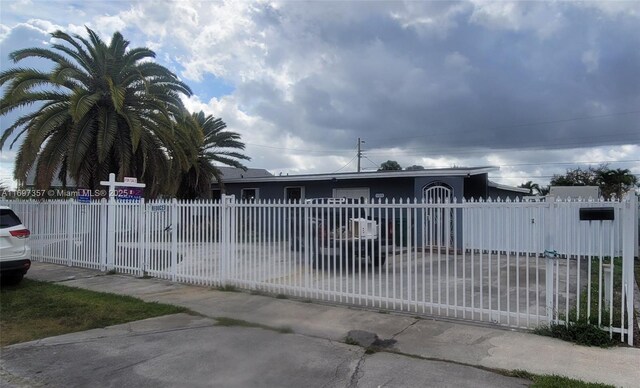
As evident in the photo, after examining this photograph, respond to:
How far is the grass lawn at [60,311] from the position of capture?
21.2ft

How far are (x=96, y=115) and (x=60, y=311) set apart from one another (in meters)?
8.40

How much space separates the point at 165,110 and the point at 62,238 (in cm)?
489

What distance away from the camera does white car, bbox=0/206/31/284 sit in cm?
899

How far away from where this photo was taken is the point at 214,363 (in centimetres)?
505

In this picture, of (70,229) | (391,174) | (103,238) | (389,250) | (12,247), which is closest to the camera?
(389,250)

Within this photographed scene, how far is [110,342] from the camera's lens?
5832mm

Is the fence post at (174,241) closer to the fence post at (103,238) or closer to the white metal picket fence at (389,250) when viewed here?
the white metal picket fence at (389,250)

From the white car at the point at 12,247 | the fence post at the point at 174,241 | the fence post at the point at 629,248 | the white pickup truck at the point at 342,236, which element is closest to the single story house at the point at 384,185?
the fence post at the point at 174,241

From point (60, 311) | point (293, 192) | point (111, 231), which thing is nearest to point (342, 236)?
point (60, 311)

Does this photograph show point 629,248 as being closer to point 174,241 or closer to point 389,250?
point 389,250

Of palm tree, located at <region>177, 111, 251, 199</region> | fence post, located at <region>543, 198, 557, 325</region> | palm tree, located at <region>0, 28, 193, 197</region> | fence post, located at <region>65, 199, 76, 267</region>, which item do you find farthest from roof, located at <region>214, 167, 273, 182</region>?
fence post, located at <region>543, 198, 557, 325</region>

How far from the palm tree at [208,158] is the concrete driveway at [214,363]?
16583mm

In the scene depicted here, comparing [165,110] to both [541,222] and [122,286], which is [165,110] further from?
[541,222]

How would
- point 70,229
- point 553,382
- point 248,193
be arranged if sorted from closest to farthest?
point 553,382, point 70,229, point 248,193
